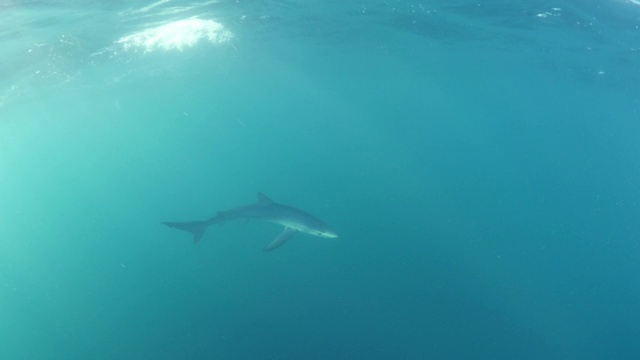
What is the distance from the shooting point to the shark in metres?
15.3

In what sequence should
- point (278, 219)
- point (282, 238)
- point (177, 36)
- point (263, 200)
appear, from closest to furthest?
point (282, 238)
point (278, 219)
point (263, 200)
point (177, 36)

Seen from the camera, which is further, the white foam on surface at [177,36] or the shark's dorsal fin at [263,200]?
the white foam on surface at [177,36]

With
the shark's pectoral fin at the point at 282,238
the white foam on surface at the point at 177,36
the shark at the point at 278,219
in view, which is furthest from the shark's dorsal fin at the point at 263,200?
the white foam on surface at the point at 177,36

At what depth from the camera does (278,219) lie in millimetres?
15891

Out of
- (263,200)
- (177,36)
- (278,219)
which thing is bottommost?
(278,219)

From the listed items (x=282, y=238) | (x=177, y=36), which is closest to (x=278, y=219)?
(x=282, y=238)

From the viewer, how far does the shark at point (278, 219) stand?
15309 millimetres

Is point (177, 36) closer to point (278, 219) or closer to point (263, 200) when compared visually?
point (263, 200)

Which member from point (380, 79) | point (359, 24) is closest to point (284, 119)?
point (380, 79)

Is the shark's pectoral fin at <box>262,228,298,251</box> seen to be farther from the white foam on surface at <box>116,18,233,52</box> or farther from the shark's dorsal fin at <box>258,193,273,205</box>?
the white foam on surface at <box>116,18,233,52</box>

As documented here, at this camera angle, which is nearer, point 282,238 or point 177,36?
point 282,238

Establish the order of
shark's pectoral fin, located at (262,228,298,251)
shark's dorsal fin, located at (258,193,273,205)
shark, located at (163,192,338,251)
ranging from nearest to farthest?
1. shark's pectoral fin, located at (262,228,298,251)
2. shark, located at (163,192,338,251)
3. shark's dorsal fin, located at (258,193,273,205)

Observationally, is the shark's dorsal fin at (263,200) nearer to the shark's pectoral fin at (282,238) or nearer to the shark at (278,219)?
the shark at (278,219)

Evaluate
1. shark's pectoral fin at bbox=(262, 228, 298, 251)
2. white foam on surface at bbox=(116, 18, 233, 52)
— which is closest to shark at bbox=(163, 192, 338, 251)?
shark's pectoral fin at bbox=(262, 228, 298, 251)
